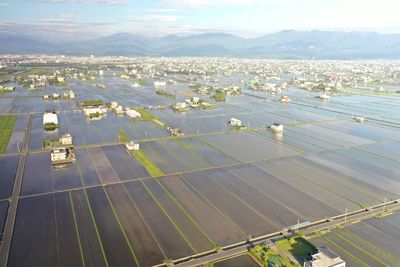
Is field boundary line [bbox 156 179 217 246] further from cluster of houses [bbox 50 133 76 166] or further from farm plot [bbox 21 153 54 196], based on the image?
cluster of houses [bbox 50 133 76 166]

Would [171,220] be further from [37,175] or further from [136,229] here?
[37,175]

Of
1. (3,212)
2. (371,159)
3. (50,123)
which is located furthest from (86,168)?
(371,159)

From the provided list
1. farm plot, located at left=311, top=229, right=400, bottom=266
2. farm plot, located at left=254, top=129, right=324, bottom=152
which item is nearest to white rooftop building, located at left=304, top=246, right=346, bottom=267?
farm plot, located at left=311, top=229, right=400, bottom=266

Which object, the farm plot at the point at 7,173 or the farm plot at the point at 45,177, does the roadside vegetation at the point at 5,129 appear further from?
the farm plot at the point at 45,177

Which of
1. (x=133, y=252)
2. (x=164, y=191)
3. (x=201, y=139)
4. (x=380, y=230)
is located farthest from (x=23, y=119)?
(x=380, y=230)

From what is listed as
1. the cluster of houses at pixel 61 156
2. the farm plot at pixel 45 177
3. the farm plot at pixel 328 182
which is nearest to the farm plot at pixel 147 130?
the cluster of houses at pixel 61 156

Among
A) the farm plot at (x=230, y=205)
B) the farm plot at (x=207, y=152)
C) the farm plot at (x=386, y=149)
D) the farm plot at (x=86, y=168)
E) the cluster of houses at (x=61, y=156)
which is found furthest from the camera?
the farm plot at (x=386, y=149)
